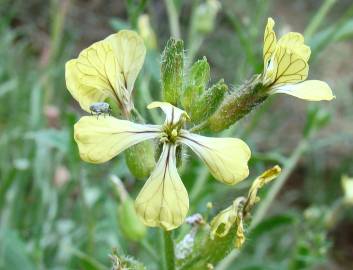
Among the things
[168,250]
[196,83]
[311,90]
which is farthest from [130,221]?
[311,90]

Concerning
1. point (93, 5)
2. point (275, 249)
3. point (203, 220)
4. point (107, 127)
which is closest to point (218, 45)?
point (93, 5)

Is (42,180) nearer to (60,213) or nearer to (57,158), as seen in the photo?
(57,158)

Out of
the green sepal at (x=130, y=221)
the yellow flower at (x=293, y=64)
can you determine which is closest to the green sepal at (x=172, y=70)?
the yellow flower at (x=293, y=64)

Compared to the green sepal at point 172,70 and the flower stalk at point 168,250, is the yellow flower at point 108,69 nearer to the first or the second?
the green sepal at point 172,70

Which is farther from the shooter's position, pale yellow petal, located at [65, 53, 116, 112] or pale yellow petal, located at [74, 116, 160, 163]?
pale yellow petal, located at [65, 53, 116, 112]

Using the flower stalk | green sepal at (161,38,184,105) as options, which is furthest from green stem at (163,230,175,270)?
green sepal at (161,38,184,105)

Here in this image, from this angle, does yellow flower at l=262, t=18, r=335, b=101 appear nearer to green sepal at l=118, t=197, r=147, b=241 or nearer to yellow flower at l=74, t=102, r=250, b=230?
yellow flower at l=74, t=102, r=250, b=230
